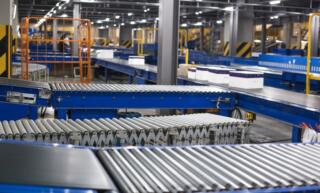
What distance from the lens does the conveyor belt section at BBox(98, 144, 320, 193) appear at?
249cm

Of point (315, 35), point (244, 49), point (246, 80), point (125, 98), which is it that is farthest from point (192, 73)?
point (244, 49)

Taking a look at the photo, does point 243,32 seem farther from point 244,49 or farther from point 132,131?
point 132,131

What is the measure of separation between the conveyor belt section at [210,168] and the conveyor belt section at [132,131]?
1.12 metres

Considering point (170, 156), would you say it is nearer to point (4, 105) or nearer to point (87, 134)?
point (87, 134)

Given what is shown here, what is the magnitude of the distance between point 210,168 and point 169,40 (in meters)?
5.81

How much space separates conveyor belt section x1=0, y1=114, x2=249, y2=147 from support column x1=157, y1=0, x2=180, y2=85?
312 centimetres

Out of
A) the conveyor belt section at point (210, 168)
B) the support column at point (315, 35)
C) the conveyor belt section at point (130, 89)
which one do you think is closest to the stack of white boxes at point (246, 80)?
the conveyor belt section at point (130, 89)

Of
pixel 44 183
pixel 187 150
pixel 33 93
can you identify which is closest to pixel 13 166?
pixel 44 183

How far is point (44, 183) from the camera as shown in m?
2.12

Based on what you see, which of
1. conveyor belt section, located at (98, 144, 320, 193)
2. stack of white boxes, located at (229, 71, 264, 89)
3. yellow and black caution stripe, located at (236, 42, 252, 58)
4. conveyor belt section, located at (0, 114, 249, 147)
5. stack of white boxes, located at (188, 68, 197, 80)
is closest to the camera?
conveyor belt section, located at (98, 144, 320, 193)

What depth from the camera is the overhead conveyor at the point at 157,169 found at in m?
2.23

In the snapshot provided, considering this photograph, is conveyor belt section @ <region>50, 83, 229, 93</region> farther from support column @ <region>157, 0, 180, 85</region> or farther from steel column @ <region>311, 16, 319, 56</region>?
steel column @ <region>311, 16, 319, 56</region>

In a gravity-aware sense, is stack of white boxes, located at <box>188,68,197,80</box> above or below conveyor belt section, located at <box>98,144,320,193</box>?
above

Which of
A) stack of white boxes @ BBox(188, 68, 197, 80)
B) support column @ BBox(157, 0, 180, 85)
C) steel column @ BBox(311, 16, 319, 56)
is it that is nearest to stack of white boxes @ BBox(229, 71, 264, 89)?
support column @ BBox(157, 0, 180, 85)
